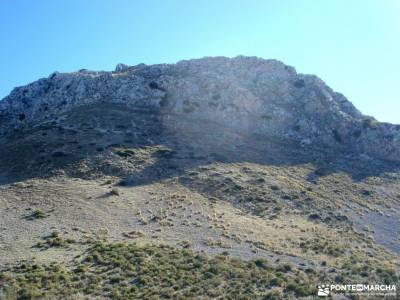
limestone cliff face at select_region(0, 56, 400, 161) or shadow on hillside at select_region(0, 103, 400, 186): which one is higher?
limestone cliff face at select_region(0, 56, 400, 161)

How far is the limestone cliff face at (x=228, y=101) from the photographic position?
84438mm

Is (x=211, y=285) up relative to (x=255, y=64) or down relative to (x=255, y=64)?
down

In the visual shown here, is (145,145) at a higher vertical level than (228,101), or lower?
lower

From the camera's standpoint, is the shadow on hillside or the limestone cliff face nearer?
the shadow on hillside

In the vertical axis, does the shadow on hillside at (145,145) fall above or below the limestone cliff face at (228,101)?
below

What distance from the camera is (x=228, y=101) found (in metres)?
88.4

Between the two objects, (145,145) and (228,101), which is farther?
(228,101)

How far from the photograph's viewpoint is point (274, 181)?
207ft

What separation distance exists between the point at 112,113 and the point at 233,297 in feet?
195

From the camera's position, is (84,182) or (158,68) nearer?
(84,182)

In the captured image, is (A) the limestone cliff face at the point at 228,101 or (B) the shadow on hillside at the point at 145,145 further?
(A) the limestone cliff face at the point at 228,101

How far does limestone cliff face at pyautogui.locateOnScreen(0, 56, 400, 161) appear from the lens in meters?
84.4

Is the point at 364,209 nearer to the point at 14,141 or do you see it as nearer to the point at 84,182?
the point at 84,182

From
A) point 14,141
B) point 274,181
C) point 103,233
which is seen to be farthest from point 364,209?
point 14,141
